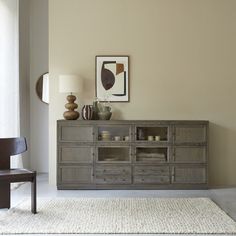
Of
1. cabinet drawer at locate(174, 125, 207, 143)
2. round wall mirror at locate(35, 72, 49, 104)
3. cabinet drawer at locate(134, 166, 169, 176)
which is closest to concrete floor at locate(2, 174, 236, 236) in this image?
cabinet drawer at locate(134, 166, 169, 176)

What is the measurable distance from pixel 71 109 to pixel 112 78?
76cm

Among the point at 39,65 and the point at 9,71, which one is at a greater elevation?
the point at 39,65

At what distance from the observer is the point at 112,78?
5703 mm

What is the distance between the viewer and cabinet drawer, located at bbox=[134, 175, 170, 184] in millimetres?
5391

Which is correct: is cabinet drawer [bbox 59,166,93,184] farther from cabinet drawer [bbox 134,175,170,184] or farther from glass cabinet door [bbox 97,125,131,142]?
cabinet drawer [bbox 134,175,170,184]

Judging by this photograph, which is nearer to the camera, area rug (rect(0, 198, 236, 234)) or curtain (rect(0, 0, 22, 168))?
area rug (rect(0, 198, 236, 234))

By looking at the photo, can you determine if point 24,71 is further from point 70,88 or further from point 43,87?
point 70,88

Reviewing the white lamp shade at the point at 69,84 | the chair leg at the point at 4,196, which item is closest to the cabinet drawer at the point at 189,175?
the white lamp shade at the point at 69,84

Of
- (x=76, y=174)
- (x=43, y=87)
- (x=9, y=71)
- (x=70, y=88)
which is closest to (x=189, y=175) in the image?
(x=76, y=174)

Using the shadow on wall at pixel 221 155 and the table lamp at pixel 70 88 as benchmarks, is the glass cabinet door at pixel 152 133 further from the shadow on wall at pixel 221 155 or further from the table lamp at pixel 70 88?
the table lamp at pixel 70 88

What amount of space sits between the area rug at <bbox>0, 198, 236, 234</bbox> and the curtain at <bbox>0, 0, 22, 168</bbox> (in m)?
1.42

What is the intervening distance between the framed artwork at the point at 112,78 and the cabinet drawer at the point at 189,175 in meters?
1.27

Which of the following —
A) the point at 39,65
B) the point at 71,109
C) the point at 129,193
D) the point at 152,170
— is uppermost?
the point at 39,65

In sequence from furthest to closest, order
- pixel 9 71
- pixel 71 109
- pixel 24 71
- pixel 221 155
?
pixel 24 71, pixel 221 155, pixel 9 71, pixel 71 109
